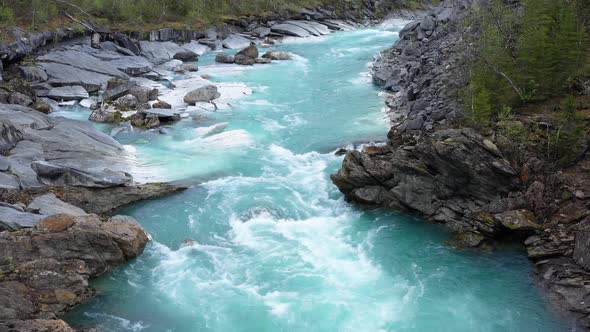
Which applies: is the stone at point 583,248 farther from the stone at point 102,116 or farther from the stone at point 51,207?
the stone at point 102,116

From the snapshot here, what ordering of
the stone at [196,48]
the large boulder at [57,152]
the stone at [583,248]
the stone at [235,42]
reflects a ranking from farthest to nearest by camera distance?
the stone at [235,42]
the stone at [196,48]
the large boulder at [57,152]
the stone at [583,248]

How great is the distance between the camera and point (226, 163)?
1163 inches

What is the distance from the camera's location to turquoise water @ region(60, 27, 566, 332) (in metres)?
17.6

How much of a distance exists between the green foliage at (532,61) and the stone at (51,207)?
17.5 meters

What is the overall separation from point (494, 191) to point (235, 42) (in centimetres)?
5097

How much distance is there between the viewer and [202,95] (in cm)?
4044

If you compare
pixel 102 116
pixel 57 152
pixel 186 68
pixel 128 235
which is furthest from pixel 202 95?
pixel 128 235

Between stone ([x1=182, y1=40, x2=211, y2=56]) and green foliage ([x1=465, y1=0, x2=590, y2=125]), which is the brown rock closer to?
green foliage ([x1=465, y1=0, x2=590, y2=125])

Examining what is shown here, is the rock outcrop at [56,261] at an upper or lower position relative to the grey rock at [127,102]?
lower

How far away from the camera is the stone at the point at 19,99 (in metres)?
35.4

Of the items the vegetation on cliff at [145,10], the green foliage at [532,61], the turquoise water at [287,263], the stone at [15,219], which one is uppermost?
the green foliage at [532,61]

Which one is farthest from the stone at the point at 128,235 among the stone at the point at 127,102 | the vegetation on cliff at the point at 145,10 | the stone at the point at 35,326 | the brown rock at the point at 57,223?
the vegetation on cliff at the point at 145,10

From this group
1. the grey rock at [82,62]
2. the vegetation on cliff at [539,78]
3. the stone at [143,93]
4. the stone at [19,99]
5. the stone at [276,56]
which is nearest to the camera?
the vegetation on cliff at [539,78]

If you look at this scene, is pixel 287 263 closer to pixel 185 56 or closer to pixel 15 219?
pixel 15 219
